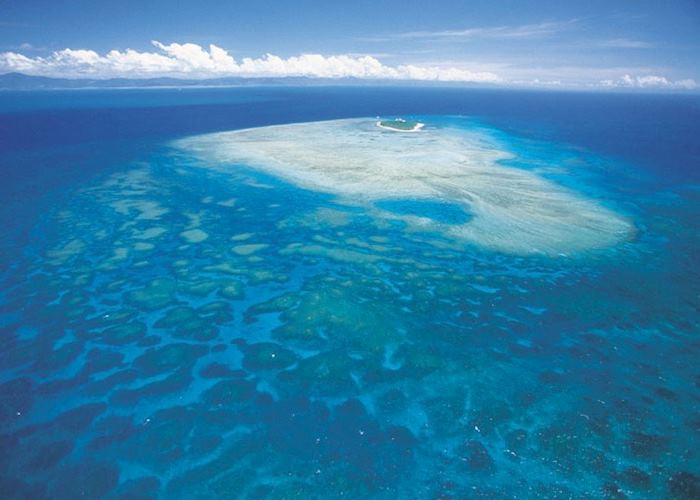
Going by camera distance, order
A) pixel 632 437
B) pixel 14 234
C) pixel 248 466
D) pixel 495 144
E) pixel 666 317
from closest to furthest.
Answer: pixel 248 466 < pixel 632 437 < pixel 666 317 < pixel 14 234 < pixel 495 144

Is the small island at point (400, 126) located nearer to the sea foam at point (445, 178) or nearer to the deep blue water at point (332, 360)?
the sea foam at point (445, 178)

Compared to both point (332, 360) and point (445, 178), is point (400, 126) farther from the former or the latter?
point (332, 360)

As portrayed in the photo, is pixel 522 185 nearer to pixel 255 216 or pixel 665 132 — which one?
pixel 255 216

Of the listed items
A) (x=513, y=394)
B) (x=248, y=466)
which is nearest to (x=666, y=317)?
(x=513, y=394)

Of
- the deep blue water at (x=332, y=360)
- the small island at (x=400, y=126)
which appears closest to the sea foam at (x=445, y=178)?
the deep blue water at (x=332, y=360)

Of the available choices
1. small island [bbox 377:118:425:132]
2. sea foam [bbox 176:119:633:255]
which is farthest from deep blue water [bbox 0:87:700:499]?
small island [bbox 377:118:425:132]
